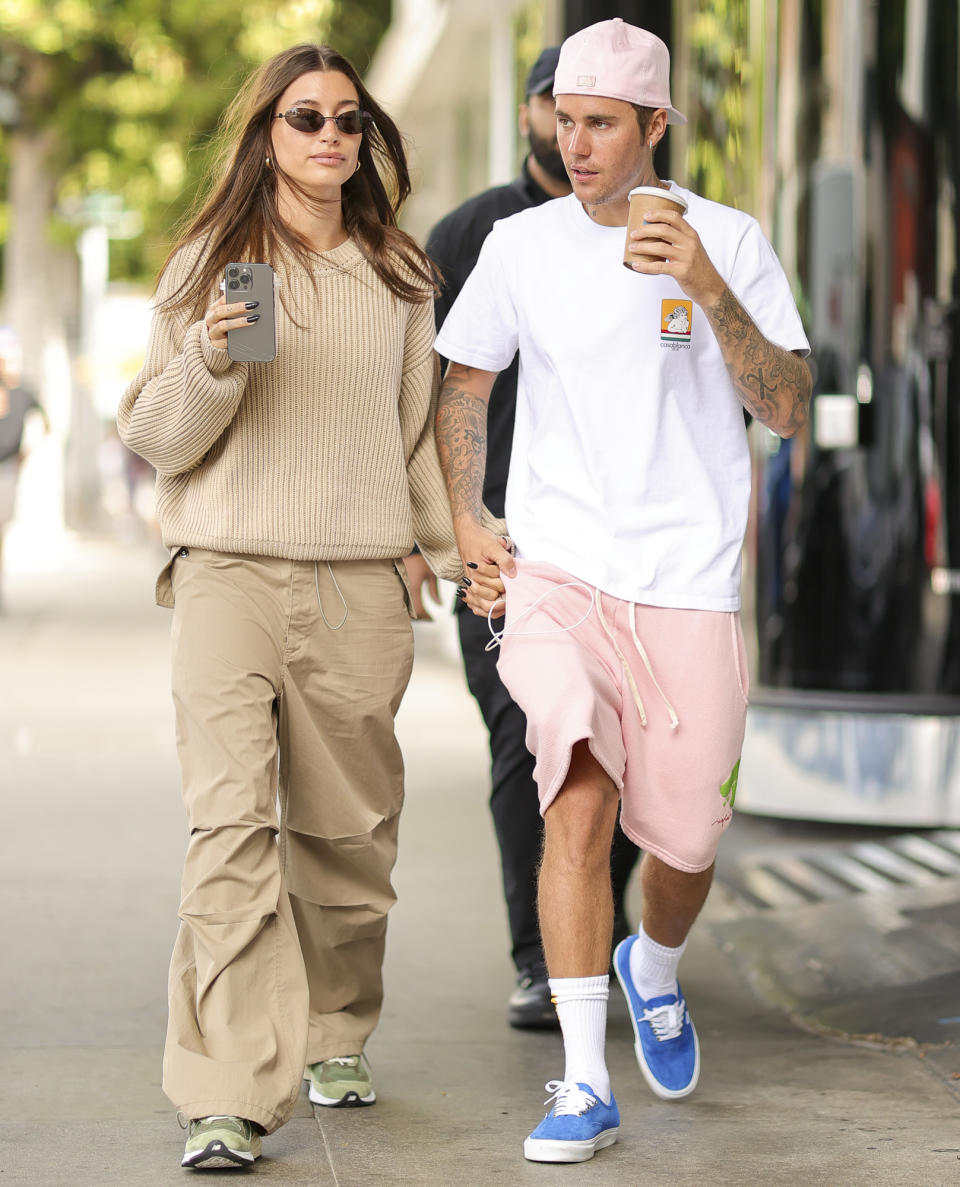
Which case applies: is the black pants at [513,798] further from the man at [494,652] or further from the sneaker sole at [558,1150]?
the sneaker sole at [558,1150]

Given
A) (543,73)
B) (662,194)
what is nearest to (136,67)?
(543,73)

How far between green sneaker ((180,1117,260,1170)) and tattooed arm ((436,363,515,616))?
113cm

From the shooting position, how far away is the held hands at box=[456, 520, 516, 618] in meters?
3.99

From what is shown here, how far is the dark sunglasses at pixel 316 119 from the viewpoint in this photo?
3832 millimetres

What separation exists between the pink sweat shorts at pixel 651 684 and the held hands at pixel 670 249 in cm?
67

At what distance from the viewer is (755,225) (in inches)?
153

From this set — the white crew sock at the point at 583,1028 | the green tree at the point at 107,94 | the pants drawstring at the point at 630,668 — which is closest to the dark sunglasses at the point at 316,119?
the pants drawstring at the point at 630,668

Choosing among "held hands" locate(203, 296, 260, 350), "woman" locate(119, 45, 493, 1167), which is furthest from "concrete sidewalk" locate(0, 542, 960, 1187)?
"held hands" locate(203, 296, 260, 350)

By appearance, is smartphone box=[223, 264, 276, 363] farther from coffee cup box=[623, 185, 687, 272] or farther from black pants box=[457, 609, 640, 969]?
black pants box=[457, 609, 640, 969]

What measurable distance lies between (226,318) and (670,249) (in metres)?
0.81

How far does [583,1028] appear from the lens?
367cm

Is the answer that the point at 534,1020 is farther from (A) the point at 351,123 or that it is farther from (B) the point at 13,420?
(B) the point at 13,420

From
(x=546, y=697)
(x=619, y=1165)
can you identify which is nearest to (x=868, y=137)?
(x=546, y=697)

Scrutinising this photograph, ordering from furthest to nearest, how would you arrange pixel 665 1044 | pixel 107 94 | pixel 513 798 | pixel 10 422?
pixel 107 94, pixel 10 422, pixel 513 798, pixel 665 1044
